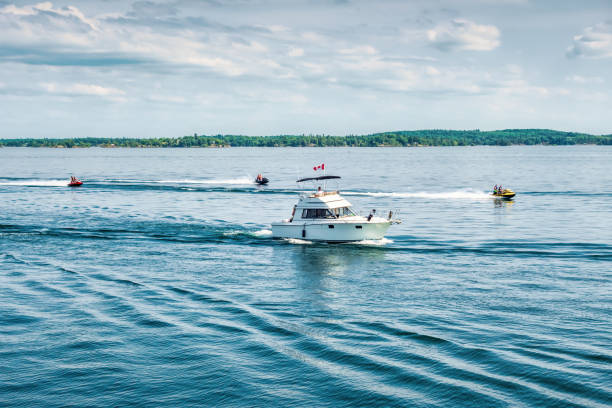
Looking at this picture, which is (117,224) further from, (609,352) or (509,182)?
(509,182)

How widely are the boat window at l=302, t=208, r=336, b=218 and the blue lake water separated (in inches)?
111

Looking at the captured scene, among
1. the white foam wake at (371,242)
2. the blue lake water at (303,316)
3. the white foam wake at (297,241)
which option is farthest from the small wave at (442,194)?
the white foam wake at (297,241)

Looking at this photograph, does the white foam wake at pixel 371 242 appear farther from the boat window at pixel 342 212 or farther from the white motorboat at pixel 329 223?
the boat window at pixel 342 212

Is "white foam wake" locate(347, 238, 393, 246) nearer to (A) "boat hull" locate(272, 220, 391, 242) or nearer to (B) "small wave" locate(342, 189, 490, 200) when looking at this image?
(A) "boat hull" locate(272, 220, 391, 242)

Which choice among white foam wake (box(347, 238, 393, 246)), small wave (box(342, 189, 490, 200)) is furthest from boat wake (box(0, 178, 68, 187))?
white foam wake (box(347, 238, 393, 246))

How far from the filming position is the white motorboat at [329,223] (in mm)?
54594

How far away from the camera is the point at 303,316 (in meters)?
32.8

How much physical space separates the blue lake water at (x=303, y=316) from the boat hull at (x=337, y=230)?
90 centimetres

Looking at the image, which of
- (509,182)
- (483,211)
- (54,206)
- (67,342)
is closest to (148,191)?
(54,206)

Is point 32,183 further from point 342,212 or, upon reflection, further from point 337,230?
point 337,230

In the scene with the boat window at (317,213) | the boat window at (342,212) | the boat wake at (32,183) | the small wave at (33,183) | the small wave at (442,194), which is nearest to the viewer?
the boat window at (317,213)

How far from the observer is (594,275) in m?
41.1

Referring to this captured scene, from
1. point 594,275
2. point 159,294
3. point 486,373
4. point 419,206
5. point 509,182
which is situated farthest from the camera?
point 509,182

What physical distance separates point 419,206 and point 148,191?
48.5 metres
